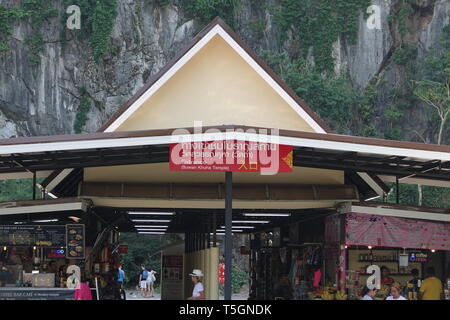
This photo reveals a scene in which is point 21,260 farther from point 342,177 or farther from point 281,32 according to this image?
point 281,32

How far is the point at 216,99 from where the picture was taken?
1803 cm

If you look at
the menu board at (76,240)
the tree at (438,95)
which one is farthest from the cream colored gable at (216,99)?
the tree at (438,95)

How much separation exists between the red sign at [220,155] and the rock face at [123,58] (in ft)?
144

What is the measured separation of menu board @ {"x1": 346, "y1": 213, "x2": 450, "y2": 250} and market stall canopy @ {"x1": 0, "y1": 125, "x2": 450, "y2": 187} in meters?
0.91

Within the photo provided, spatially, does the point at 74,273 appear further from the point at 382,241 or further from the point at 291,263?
the point at 291,263

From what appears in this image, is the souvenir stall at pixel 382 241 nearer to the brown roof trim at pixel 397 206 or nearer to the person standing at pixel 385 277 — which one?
the person standing at pixel 385 277

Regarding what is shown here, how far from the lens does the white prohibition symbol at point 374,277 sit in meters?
15.6

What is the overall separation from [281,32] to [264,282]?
39.3 m

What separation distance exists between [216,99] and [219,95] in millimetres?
122

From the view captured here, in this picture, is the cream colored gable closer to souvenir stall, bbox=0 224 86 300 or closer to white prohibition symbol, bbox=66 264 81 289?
souvenir stall, bbox=0 224 86 300

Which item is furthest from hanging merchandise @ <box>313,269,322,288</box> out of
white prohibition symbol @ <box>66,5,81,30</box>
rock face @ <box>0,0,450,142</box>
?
white prohibition symbol @ <box>66,5,81,30</box>

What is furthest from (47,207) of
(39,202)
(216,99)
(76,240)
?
(216,99)

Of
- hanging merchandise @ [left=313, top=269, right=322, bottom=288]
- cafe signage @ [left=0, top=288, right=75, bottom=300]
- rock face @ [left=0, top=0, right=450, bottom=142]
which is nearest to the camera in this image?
cafe signage @ [left=0, top=288, right=75, bottom=300]

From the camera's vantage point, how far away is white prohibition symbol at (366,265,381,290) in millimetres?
15578
